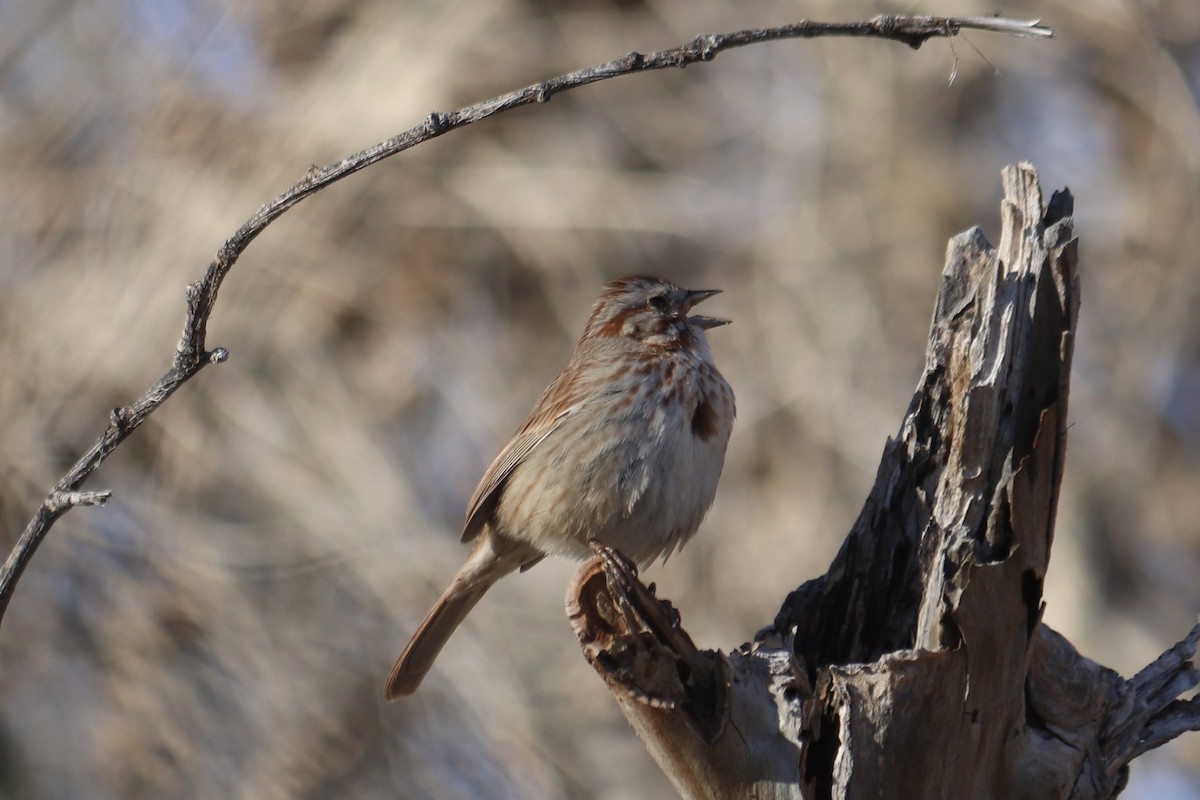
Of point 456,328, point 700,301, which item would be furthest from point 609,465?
point 456,328

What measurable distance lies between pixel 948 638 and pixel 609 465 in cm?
164

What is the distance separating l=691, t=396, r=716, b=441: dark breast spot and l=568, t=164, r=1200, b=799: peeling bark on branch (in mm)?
1135

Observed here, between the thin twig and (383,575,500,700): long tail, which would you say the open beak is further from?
the thin twig

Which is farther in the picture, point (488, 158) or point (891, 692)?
point (488, 158)

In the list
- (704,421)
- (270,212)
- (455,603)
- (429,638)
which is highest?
(704,421)

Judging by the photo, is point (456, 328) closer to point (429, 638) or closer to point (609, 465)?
point (429, 638)

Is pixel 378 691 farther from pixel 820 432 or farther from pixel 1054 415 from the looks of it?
pixel 1054 415

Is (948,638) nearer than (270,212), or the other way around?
(270,212)

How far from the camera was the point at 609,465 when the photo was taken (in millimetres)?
4984

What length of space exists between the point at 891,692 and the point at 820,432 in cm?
575

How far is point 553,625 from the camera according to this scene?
961 cm

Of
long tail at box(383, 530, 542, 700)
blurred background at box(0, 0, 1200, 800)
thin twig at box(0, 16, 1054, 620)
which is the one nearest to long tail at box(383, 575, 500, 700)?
long tail at box(383, 530, 542, 700)

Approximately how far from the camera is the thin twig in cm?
263

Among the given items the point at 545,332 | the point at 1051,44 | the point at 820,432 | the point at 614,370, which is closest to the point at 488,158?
the point at 545,332
